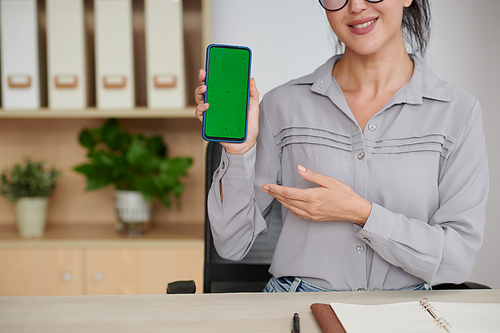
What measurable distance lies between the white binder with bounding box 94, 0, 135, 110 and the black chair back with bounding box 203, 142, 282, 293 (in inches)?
23.8

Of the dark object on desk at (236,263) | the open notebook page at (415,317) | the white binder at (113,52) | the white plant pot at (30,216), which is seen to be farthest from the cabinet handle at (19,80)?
the open notebook page at (415,317)

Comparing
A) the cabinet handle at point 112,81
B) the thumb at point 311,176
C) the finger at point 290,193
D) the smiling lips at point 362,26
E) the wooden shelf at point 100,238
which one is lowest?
the wooden shelf at point 100,238

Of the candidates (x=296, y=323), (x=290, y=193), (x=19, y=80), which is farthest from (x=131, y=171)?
(x=296, y=323)

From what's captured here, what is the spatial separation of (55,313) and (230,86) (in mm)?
447

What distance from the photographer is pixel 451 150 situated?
823 mm

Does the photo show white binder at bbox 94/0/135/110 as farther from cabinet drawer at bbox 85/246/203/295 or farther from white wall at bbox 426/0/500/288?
white wall at bbox 426/0/500/288

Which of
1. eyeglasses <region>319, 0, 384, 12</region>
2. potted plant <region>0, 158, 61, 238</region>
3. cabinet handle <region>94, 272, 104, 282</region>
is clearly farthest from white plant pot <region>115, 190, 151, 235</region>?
eyeglasses <region>319, 0, 384, 12</region>

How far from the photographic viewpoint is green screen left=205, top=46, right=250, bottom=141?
76 centimetres

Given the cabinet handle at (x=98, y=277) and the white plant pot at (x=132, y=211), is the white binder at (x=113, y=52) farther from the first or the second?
the cabinet handle at (x=98, y=277)

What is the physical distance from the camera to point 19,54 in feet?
4.86

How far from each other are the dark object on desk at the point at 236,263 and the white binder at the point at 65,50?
71 centimetres

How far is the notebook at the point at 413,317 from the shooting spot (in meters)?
0.56

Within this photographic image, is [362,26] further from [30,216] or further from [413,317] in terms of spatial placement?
[30,216]

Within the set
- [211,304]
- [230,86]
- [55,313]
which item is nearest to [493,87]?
[230,86]
